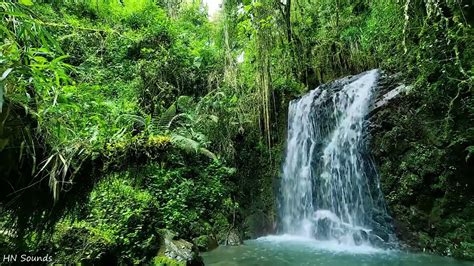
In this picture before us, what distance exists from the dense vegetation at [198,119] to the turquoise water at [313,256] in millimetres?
548

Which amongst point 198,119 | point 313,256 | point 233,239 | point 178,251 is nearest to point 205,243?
point 233,239

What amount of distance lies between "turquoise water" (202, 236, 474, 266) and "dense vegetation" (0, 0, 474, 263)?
55 cm

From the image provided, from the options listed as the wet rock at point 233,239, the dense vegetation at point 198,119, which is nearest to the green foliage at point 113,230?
the dense vegetation at point 198,119

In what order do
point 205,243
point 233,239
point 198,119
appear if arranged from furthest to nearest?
point 198,119, point 233,239, point 205,243

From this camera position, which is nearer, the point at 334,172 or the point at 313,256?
the point at 313,256

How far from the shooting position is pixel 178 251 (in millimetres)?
4445

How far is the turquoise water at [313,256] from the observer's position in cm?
478

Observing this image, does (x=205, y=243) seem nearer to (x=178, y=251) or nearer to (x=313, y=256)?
(x=178, y=251)

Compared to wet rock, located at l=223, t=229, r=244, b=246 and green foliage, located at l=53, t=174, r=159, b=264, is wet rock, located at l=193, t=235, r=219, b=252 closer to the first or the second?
wet rock, located at l=223, t=229, r=244, b=246

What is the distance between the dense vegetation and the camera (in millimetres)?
1971

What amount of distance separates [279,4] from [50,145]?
21.4 ft

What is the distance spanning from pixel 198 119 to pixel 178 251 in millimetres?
3912

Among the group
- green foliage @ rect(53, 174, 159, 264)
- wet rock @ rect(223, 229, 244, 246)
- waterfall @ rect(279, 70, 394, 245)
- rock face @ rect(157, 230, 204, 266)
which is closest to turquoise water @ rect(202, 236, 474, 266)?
wet rock @ rect(223, 229, 244, 246)

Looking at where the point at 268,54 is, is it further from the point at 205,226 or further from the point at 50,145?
the point at 50,145
